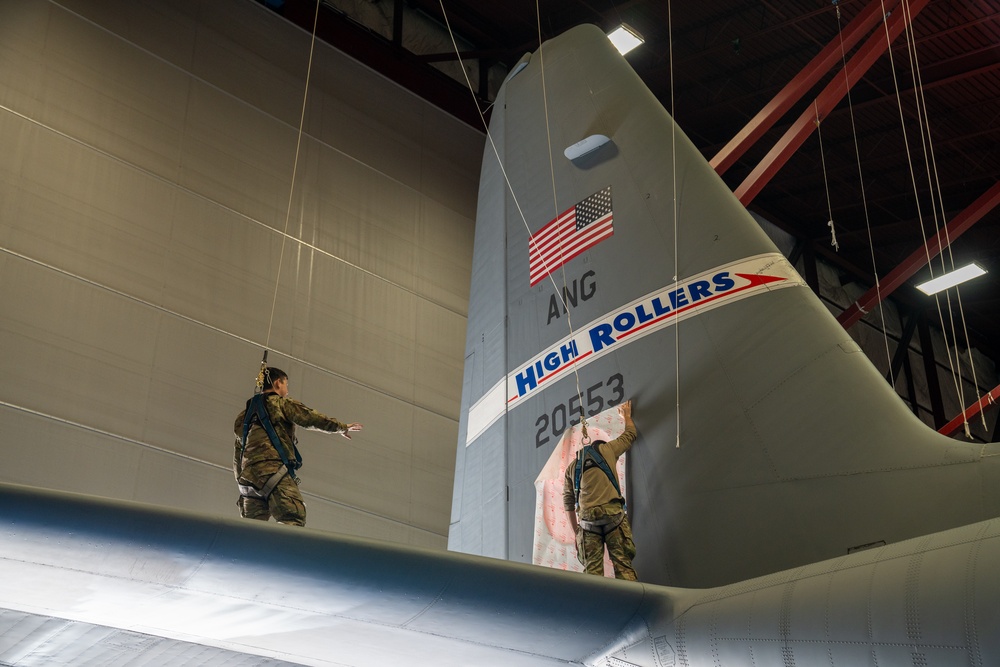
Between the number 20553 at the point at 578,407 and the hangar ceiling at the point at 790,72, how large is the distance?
418 inches

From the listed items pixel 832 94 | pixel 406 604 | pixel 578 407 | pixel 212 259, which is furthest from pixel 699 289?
pixel 832 94

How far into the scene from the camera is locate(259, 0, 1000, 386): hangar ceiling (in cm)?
1725

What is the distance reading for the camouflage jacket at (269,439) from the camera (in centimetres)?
677

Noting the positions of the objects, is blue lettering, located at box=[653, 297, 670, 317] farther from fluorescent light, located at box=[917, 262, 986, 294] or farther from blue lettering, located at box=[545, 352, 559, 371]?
fluorescent light, located at box=[917, 262, 986, 294]

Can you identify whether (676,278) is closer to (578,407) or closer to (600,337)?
(600,337)

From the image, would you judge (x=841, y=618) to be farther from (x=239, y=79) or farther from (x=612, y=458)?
(x=239, y=79)

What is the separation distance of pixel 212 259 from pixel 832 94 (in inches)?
385

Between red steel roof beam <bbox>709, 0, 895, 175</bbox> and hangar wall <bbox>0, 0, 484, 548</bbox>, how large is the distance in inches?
185

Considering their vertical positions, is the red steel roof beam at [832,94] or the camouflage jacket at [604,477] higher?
the red steel roof beam at [832,94]

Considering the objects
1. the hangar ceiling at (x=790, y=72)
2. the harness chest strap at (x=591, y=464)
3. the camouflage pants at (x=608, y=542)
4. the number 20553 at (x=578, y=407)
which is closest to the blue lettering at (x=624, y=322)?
the number 20553 at (x=578, y=407)

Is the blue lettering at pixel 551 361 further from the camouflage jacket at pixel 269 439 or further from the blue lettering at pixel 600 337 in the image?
the camouflage jacket at pixel 269 439

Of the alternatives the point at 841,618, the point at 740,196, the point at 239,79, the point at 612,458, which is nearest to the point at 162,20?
the point at 239,79

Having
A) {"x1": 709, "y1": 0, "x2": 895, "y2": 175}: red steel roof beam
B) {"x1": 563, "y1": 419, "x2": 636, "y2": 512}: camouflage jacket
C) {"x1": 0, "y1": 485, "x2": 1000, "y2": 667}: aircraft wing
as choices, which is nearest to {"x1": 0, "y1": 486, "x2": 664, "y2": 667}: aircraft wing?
{"x1": 0, "y1": 485, "x2": 1000, "y2": 667}: aircraft wing

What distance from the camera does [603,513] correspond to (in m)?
5.34
